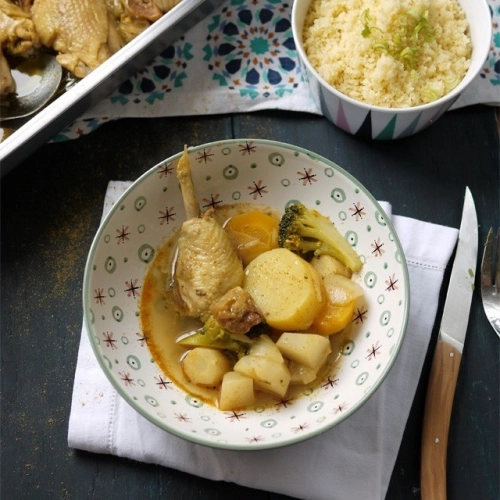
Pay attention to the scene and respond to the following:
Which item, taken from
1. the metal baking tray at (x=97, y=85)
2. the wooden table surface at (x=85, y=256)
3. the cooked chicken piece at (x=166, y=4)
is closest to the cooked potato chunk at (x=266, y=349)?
the wooden table surface at (x=85, y=256)

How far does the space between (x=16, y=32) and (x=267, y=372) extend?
1.30 metres

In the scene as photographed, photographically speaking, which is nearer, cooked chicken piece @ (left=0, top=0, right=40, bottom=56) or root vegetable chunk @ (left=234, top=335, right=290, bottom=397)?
root vegetable chunk @ (left=234, top=335, right=290, bottom=397)

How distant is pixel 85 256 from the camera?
2035mm

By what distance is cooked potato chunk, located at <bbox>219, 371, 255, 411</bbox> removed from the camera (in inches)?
62.6

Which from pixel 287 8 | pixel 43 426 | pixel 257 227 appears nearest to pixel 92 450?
pixel 43 426

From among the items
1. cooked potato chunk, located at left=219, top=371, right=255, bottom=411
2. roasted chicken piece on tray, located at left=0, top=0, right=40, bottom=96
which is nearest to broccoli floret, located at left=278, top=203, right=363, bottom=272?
cooked potato chunk, located at left=219, top=371, right=255, bottom=411

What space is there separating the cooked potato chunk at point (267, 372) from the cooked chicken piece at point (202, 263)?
18cm

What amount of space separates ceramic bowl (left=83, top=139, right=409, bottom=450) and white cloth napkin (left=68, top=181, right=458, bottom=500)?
0.70 ft

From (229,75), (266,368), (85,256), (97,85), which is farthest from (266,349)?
(229,75)

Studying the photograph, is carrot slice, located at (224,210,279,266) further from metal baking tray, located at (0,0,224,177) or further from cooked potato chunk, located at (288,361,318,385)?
metal baking tray, located at (0,0,224,177)

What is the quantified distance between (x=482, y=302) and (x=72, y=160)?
4.45ft

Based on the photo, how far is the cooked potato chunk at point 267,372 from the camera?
1.58 m

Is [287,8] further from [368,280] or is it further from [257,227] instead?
[368,280]

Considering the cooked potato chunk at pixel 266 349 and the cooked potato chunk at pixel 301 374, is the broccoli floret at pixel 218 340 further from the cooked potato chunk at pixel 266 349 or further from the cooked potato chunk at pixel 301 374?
the cooked potato chunk at pixel 301 374
